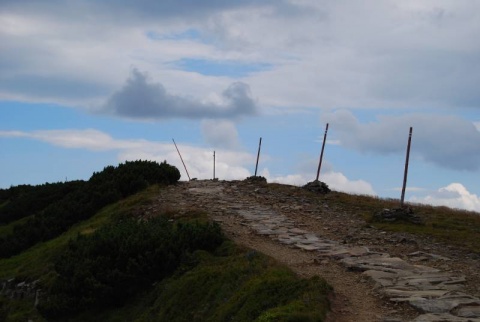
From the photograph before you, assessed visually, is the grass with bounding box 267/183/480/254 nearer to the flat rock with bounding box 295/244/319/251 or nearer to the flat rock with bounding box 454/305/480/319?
the flat rock with bounding box 295/244/319/251

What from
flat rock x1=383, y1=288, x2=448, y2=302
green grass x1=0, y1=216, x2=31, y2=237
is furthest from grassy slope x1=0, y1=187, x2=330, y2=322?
green grass x1=0, y1=216, x2=31, y2=237

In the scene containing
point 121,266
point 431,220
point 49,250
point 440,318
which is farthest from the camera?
point 49,250

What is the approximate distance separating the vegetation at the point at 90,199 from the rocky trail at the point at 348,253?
261 centimetres

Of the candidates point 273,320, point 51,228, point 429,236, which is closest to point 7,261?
point 51,228

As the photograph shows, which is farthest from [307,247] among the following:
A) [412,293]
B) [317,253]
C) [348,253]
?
[412,293]

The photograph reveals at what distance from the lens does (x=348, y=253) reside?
1639 centimetres

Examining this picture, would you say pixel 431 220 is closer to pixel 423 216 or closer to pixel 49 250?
pixel 423 216

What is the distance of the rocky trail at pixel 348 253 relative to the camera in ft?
38.2

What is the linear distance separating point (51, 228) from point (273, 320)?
19482mm

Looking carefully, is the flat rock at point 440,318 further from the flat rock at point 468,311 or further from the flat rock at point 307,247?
the flat rock at point 307,247

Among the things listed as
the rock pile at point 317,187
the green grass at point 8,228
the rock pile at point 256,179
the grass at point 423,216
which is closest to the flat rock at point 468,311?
the grass at point 423,216

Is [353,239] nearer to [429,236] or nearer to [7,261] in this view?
[429,236]

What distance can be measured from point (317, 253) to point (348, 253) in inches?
32.9

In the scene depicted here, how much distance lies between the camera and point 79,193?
31.2 m
